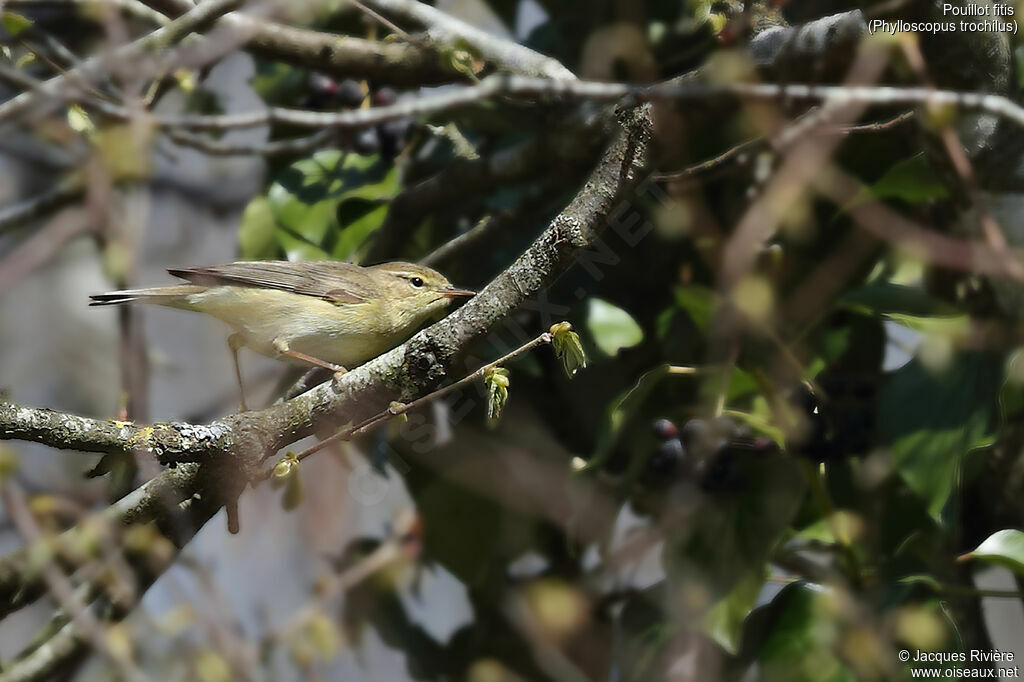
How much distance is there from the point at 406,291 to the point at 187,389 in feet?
9.62

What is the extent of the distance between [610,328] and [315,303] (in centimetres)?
120

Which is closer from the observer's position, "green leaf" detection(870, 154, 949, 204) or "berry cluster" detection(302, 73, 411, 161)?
"green leaf" detection(870, 154, 949, 204)

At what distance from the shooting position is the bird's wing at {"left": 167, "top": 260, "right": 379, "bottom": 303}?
395cm

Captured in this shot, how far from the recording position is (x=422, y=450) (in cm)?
428

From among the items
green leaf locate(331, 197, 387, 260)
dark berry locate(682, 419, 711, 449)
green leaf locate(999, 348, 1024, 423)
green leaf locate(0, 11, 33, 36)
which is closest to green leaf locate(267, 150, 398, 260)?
green leaf locate(331, 197, 387, 260)

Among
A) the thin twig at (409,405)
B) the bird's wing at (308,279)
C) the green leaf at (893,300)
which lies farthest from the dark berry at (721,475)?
the bird's wing at (308,279)

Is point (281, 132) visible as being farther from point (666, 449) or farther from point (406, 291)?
point (666, 449)

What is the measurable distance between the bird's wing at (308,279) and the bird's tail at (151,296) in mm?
80

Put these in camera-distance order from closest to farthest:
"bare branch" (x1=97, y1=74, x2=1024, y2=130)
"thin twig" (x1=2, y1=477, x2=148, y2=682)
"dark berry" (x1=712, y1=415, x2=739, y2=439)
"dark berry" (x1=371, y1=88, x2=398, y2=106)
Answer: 1. "bare branch" (x1=97, y1=74, x2=1024, y2=130)
2. "thin twig" (x1=2, y1=477, x2=148, y2=682)
3. "dark berry" (x1=712, y1=415, x2=739, y2=439)
4. "dark berry" (x1=371, y1=88, x2=398, y2=106)

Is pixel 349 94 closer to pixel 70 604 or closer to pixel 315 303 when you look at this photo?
pixel 315 303

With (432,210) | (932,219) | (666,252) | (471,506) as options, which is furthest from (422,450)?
(932,219)

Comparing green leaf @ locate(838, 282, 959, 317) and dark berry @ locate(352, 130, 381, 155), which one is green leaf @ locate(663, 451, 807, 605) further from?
dark berry @ locate(352, 130, 381, 155)

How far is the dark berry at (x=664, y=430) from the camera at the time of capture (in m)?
3.67

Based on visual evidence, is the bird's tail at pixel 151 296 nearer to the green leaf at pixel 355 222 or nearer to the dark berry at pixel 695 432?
the green leaf at pixel 355 222
